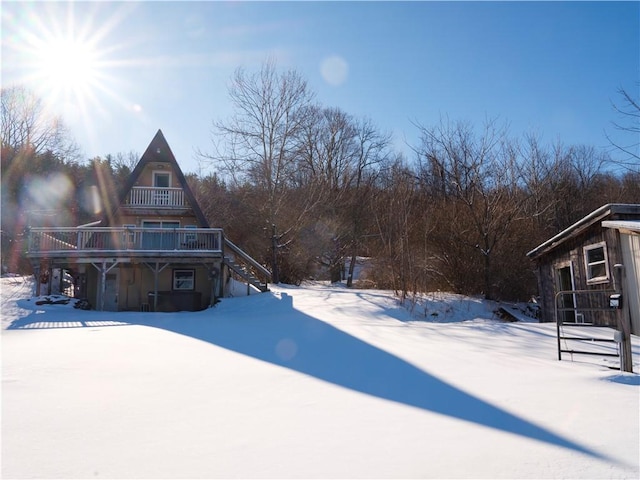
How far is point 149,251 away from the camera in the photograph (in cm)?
1628

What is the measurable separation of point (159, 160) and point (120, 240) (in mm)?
5050

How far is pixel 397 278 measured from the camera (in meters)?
17.7

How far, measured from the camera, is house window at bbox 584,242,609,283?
42.7ft

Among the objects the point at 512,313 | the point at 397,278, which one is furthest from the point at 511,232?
the point at 397,278

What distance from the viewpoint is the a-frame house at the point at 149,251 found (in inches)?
643

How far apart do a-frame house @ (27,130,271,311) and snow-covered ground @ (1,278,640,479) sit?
22.5 ft

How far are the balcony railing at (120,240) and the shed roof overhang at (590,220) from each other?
41.5 feet

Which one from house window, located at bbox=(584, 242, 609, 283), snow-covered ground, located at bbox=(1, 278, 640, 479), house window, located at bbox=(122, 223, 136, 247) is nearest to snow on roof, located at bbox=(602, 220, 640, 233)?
house window, located at bbox=(584, 242, 609, 283)

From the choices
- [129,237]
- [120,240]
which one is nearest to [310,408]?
[129,237]

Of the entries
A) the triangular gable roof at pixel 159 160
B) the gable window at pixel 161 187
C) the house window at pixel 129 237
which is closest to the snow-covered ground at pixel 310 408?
the house window at pixel 129 237

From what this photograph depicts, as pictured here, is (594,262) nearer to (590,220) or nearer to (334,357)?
(590,220)

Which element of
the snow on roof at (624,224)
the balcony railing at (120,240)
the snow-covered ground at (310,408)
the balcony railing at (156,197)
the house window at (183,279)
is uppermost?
the balcony railing at (156,197)

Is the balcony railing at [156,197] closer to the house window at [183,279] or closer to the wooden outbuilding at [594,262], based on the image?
the house window at [183,279]

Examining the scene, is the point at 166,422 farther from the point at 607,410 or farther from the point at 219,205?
the point at 219,205
